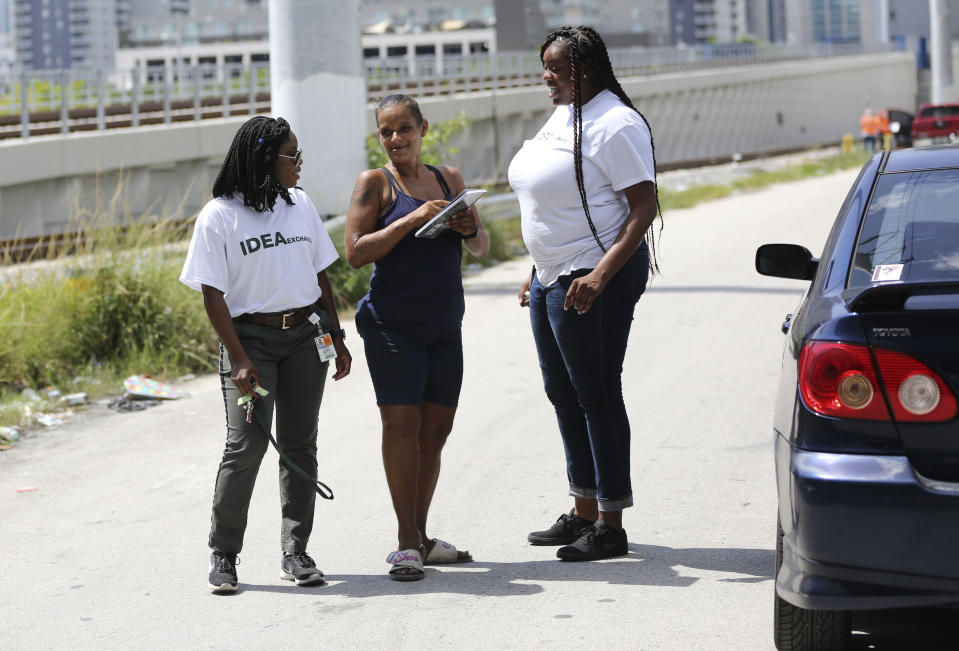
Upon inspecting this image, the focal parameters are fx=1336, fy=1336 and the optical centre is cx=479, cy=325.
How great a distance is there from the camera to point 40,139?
21062mm

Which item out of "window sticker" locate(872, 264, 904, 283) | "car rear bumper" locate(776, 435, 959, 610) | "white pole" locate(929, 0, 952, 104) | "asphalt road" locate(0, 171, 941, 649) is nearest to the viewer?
"car rear bumper" locate(776, 435, 959, 610)

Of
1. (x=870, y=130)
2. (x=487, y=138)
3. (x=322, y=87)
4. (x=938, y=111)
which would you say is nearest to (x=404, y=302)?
(x=322, y=87)

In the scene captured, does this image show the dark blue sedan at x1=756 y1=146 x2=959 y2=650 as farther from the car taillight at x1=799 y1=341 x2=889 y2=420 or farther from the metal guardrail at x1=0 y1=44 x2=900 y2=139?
the metal guardrail at x1=0 y1=44 x2=900 y2=139

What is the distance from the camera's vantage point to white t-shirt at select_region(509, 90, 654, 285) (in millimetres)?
4914

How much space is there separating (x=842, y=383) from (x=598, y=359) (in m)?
1.63

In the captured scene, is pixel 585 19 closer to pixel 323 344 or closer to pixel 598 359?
pixel 598 359

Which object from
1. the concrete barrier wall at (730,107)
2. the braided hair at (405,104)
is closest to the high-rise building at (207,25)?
the concrete barrier wall at (730,107)

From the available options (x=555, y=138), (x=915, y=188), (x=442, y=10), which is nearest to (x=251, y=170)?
(x=555, y=138)

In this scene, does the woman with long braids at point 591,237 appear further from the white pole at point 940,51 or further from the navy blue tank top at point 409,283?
the white pole at point 940,51

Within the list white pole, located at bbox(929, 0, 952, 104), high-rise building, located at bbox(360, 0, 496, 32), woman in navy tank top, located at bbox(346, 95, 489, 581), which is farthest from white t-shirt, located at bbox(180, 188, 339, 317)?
high-rise building, located at bbox(360, 0, 496, 32)

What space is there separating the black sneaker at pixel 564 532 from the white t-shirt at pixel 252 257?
→ 1368 millimetres

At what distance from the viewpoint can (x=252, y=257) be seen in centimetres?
490

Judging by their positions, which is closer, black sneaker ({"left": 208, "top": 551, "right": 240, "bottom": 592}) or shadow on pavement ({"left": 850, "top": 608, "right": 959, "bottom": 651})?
shadow on pavement ({"left": 850, "top": 608, "right": 959, "bottom": 651})

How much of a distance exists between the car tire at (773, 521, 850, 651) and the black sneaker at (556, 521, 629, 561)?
4.48ft
